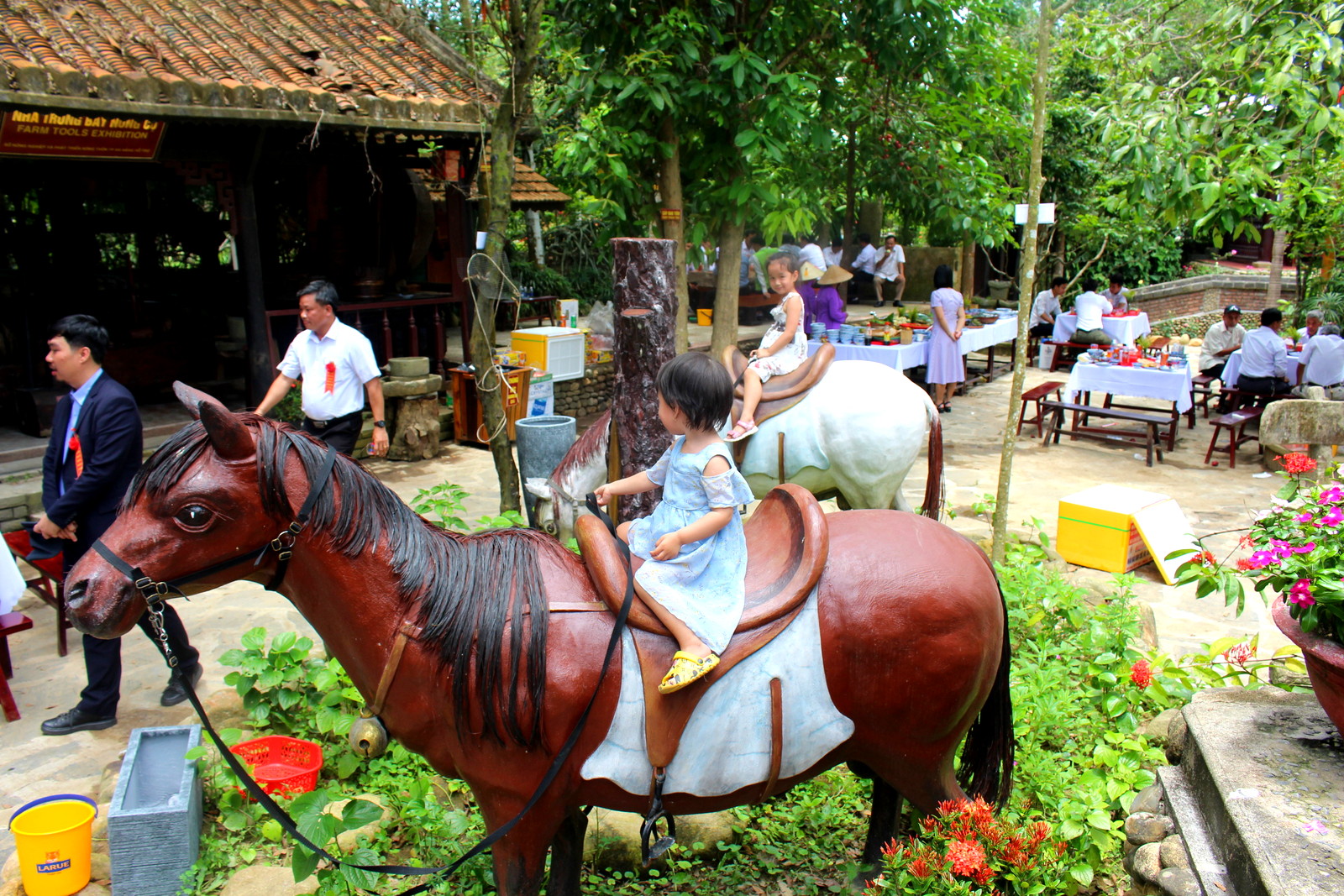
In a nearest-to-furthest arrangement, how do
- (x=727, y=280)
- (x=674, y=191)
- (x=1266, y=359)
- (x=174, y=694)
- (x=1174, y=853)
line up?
(x=1174, y=853), (x=174, y=694), (x=674, y=191), (x=727, y=280), (x=1266, y=359)

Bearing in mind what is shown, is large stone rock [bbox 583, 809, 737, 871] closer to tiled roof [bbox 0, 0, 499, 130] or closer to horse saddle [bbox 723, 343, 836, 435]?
horse saddle [bbox 723, 343, 836, 435]

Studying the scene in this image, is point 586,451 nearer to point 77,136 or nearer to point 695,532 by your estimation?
point 695,532

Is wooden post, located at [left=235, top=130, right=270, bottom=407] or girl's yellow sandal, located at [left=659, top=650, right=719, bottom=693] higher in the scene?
wooden post, located at [left=235, top=130, right=270, bottom=407]

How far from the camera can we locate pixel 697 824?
10.8 ft

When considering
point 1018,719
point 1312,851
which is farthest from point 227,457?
point 1018,719

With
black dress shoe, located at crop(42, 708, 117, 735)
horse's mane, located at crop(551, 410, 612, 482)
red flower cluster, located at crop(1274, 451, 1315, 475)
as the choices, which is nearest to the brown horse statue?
red flower cluster, located at crop(1274, 451, 1315, 475)

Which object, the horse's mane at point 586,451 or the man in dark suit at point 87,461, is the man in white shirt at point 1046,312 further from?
the man in dark suit at point 87,461

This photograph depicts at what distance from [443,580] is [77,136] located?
600 cm

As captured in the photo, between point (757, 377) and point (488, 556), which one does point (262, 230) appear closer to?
point (757, 377)

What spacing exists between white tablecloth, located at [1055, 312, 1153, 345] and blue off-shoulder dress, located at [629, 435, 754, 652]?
12219mm

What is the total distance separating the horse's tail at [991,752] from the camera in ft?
9.08

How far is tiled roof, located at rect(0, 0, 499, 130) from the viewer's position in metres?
6.00

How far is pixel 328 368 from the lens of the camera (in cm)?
499

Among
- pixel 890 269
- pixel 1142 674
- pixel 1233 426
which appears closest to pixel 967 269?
pixel 890 269
